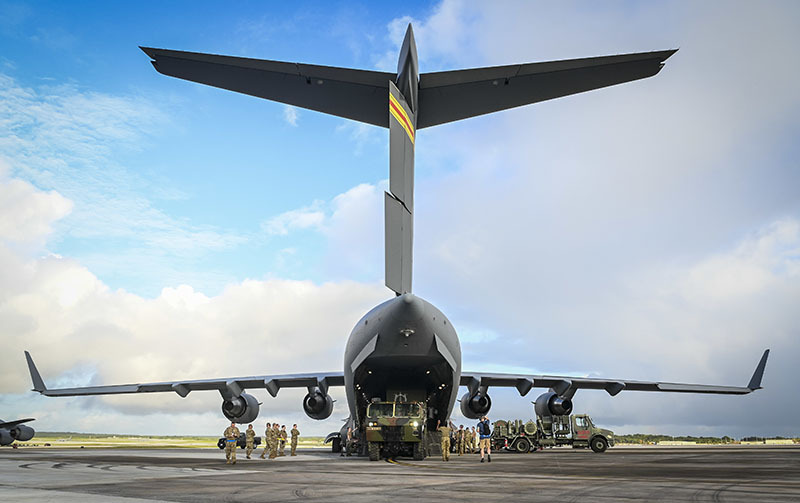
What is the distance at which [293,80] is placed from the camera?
931 centimetres

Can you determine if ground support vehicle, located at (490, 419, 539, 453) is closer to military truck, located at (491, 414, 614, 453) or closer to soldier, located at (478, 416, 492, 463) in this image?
military truck, located at (491, 414, 614, 453)

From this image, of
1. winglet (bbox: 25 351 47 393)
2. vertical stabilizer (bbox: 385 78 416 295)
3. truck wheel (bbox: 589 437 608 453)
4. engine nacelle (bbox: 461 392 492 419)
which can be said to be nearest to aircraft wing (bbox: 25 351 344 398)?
winglet (bbox: 25 351 47 393)

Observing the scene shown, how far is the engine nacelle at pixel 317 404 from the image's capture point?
77.9 feet

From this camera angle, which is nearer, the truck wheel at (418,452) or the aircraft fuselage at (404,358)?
the aircraft fuselage at (404,358)

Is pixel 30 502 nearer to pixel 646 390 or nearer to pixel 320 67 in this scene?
pixel 320 67

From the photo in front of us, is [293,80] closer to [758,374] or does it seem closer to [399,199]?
[399,199]

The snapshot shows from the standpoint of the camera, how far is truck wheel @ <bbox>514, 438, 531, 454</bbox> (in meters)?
26.3

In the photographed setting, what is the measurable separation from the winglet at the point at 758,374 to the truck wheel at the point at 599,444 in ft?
28.9

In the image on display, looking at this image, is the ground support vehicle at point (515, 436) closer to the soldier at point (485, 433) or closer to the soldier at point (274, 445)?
the soldier at point (485, 433)

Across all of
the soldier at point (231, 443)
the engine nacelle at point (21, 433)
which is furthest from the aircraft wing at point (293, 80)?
the engine nacelle at point (21, 433)

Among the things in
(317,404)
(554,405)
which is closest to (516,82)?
(317,404)

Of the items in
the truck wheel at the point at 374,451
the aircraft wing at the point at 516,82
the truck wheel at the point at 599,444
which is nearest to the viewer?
the aircraft wing at the point at 516,82

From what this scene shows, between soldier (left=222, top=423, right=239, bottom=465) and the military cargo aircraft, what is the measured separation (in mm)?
18244

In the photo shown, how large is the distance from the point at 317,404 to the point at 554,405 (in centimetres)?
1022
